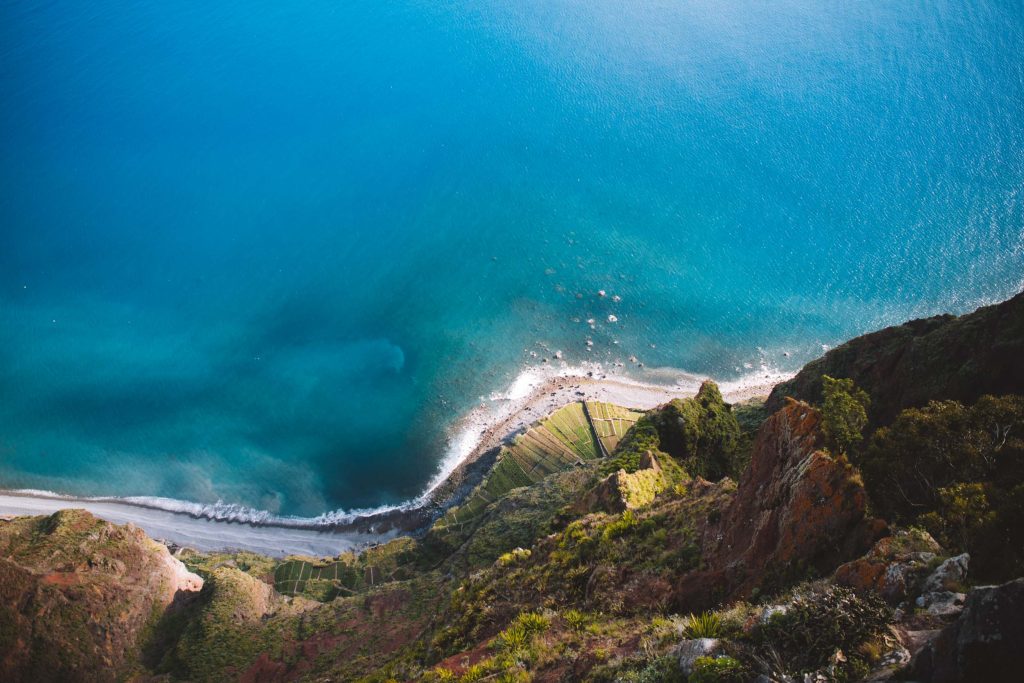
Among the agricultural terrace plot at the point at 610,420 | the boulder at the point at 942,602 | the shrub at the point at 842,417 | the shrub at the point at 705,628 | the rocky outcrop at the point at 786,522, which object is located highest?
the agricultural terrace plot at the point at 610,420

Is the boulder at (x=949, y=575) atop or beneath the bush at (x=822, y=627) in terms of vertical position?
atop

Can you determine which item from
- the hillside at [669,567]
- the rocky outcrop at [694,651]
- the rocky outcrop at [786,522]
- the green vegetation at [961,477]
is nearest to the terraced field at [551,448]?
the hillside at [669,567]

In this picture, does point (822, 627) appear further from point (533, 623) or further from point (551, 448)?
point (551, 448)

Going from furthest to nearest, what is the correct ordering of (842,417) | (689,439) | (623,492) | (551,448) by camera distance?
(551,448), (689,439), (623,492), (842,417)

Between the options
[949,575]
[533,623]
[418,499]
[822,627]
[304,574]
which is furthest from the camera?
[418,499]

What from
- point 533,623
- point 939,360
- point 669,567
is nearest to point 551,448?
point 939,360

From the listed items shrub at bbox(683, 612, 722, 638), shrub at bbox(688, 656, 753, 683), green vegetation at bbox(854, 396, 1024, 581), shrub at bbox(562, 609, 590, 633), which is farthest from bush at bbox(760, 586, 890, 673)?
shrub at bbox(562, 609, 590, 633)

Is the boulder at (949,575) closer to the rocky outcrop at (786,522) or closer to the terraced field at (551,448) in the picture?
the rocky outcrop at (786,522)

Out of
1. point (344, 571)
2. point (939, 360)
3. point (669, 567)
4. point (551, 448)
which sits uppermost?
point (551, 448)
